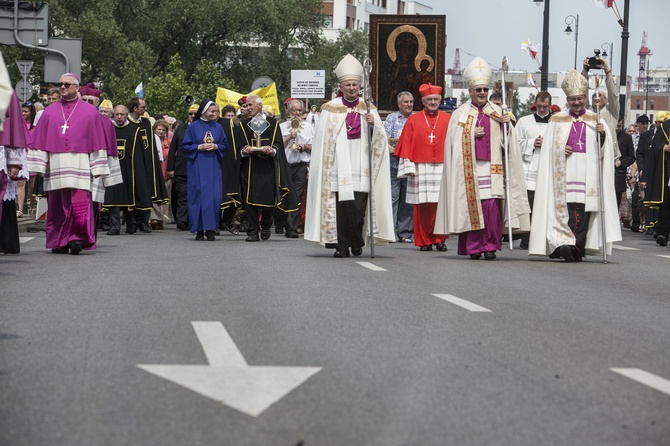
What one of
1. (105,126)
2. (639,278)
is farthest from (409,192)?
(639,278)

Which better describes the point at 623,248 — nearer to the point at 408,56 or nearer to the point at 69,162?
the point at 69,162

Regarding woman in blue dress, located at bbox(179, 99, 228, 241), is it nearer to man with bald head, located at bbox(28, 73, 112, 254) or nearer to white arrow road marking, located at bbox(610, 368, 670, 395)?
man with bald head, located at bbox(28, 73, 112, 254)

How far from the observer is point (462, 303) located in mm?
11062

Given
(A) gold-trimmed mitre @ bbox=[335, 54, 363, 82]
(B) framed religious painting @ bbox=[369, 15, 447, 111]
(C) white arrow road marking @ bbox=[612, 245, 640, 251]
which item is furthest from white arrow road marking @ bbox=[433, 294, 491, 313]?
(B) framed religious painting @ bbox=[369, 15, 447, 111]

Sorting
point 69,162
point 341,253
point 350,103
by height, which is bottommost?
point 341,253

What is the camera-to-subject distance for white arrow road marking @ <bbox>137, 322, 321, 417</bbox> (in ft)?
21.1

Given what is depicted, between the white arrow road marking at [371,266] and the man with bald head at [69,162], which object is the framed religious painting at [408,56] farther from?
the white arrow road marking at [371,266]

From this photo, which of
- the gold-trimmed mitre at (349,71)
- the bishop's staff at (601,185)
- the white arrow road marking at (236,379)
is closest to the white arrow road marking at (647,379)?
the white arrow road marking at (236,379)

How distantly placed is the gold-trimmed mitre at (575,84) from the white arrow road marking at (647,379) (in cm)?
1024

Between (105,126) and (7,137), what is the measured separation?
2.92 metres

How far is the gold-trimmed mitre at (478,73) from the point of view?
17734mm

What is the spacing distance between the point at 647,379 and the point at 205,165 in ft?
50.8

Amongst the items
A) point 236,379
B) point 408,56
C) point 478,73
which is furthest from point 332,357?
point 408,56

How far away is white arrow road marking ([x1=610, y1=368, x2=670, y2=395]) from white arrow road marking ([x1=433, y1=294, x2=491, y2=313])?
296 centimetres
